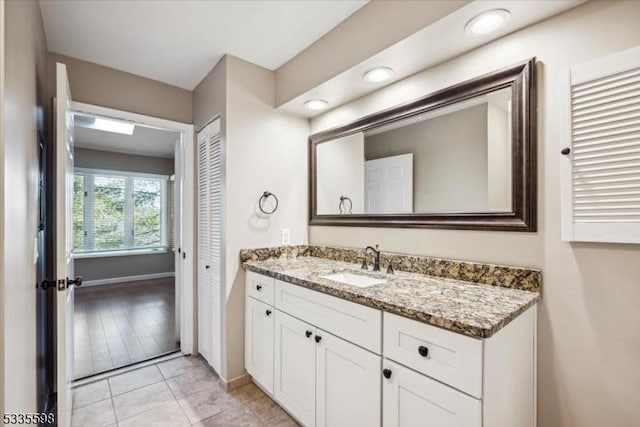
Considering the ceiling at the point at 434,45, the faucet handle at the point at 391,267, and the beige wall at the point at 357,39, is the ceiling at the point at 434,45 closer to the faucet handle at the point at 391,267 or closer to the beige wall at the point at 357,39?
the beige wall at the point at 357,39

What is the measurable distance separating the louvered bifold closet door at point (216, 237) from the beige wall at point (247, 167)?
0.44ft

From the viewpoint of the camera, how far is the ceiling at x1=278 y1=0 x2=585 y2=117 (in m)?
1.28

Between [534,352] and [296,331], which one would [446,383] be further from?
[296,331]

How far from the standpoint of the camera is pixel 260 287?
6.77 feet

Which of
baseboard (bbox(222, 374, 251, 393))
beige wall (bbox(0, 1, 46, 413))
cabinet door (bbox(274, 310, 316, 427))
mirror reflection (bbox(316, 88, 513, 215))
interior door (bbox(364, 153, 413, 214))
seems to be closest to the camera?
beige wall (bbox(0, 1, 46, 413))

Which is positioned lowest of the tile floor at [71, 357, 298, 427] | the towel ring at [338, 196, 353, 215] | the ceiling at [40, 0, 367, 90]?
the tile floor at [71, 357, 298, 427]

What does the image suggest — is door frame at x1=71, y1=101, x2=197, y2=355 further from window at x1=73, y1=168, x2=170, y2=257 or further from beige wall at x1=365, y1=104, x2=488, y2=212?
window at x1=73, y1=168, x2=170, y2=257

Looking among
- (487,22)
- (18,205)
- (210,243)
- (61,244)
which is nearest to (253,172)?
(210,243)

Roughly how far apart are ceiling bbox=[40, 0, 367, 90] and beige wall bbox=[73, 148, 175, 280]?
3.82 m

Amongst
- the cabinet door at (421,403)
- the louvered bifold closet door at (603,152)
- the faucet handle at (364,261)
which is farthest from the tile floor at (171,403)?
the louvered bifold closet door at (603,152)

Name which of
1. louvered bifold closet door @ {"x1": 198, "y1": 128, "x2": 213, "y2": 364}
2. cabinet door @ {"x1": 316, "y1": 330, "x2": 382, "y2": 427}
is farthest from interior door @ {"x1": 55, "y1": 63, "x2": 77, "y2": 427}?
cabinet door @ {"x1": 316, "y1": 330, "x2": 382, "y2": 427}

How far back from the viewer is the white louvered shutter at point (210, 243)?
234cm

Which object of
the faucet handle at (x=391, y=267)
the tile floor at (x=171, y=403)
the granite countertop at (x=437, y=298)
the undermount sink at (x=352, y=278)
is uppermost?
the faucet handle at (x=391, y=267)

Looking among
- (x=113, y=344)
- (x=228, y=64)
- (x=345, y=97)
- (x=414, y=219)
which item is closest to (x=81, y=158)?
(x=113, y=344)
